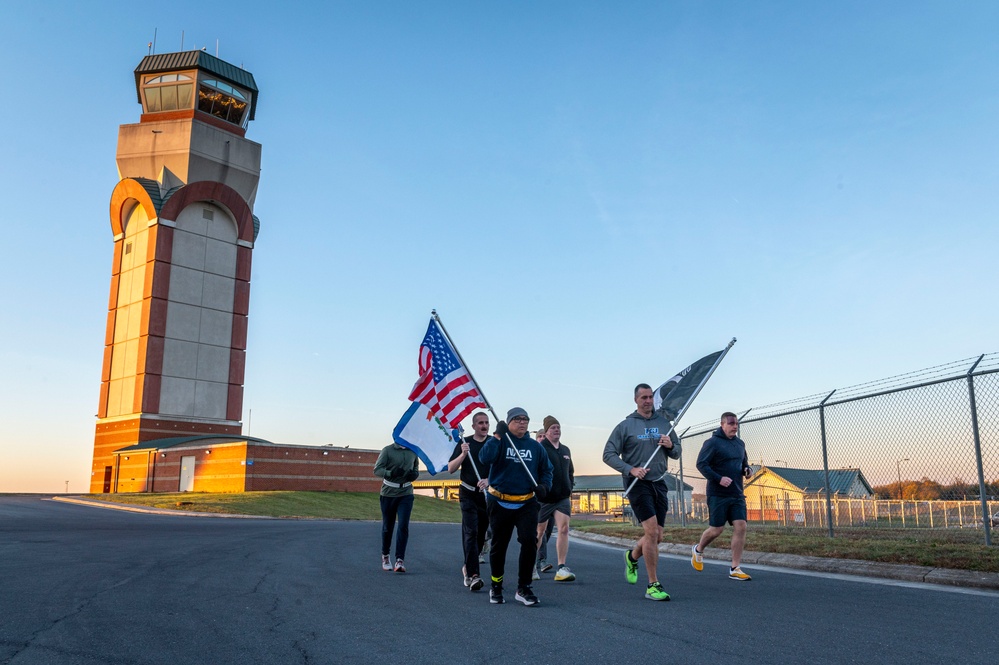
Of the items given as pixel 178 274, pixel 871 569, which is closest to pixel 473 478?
pixel 871 569

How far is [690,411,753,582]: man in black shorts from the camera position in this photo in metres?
9.06

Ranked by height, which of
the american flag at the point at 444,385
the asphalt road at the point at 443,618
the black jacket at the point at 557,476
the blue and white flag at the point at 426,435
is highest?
the american flag at the point at 444,385

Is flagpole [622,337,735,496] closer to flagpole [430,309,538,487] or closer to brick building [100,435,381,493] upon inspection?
flagpole [430,309,538,487]

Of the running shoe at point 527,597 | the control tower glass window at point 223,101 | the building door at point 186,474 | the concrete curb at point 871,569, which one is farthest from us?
the control tower glass window at point 223,101

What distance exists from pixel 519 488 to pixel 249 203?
65.1 meters

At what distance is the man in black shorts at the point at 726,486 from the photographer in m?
9.06

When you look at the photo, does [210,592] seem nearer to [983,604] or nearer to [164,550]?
[164,550]

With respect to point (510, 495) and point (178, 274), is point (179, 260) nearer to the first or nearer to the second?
point (178, 274)

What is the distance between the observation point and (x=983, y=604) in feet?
22.9

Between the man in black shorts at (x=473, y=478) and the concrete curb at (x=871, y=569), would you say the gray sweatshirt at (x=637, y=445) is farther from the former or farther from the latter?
the concrete curb at (x=871, y=569)

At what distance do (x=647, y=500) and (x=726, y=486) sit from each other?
167cm

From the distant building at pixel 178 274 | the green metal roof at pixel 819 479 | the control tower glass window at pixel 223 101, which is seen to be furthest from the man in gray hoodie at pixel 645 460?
the control tower glass window at pixel 223 101

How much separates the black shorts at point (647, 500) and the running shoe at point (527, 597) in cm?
135

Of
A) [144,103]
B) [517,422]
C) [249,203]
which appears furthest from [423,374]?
[144,103]
